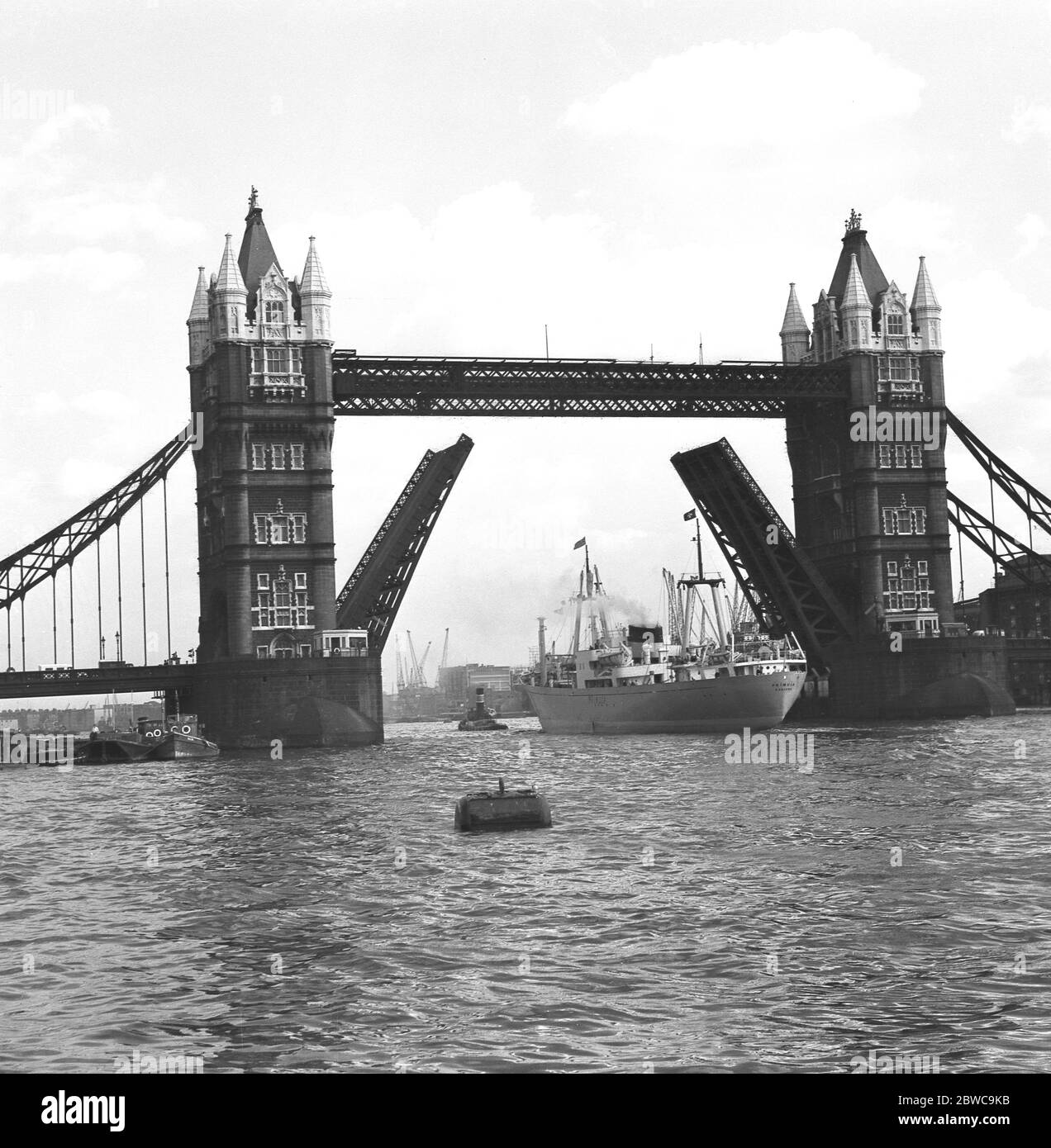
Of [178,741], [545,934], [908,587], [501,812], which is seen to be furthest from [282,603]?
[545,934]

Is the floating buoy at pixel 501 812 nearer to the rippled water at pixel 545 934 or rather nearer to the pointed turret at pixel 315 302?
the rippled water at pixel 545 934

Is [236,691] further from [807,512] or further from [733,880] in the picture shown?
[733,880]

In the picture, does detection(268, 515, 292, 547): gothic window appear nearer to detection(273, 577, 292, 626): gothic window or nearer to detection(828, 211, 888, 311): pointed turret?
detection(273, 577, 292, 626): gothic window

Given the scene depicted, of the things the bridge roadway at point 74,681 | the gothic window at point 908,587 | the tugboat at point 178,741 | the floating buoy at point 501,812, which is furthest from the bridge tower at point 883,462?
the floating buoy at point 501,812

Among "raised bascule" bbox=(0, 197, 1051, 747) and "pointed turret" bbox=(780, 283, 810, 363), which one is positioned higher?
"pointed turret" bbox=(780, 283, 810, 363)

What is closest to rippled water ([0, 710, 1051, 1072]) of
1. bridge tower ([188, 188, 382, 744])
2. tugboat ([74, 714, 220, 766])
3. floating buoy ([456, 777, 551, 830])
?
floating buoy ([456, 777, 551, 830])
